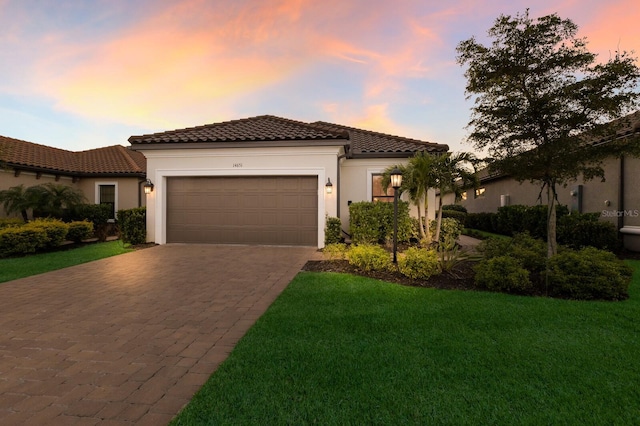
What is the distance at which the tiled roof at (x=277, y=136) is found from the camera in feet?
35.0

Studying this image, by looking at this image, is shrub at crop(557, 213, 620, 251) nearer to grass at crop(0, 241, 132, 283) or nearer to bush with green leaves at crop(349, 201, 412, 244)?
bush with green leaves at crop(349, 201, 412, 244)

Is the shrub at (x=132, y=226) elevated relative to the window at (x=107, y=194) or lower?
lower

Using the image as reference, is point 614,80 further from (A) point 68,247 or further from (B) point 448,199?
(B) point 448,199

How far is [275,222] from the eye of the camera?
10.9 meters

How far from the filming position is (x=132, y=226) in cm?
1101

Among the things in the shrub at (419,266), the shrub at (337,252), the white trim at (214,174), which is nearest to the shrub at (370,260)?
the shrub at (419,266)

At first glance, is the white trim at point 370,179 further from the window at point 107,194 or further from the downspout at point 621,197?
the window at point 107,194

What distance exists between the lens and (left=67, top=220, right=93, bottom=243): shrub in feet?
36.9

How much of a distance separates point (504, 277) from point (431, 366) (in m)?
3.32

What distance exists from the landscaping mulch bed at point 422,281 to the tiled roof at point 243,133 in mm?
4994

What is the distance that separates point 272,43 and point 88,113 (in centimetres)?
986

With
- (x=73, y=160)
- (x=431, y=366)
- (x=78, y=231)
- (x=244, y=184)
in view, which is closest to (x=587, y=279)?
(x=431, y=366)

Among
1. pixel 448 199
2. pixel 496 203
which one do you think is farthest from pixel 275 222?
pixel 448 199

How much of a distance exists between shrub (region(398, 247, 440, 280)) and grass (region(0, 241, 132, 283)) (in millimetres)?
8461
